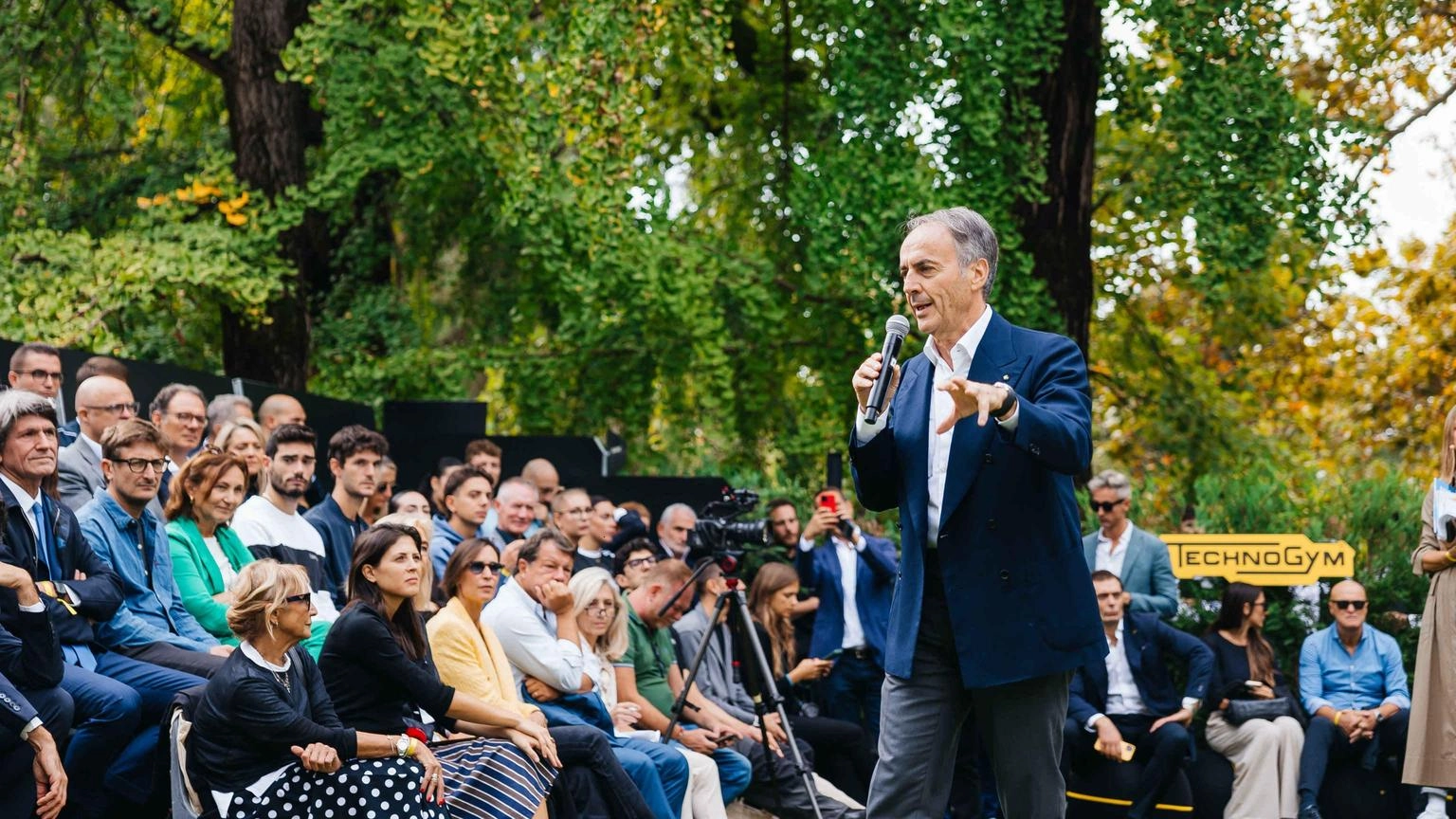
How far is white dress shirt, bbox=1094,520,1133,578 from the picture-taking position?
9.08 metres

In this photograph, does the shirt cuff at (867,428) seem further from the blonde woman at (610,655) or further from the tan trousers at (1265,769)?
the tan trousers at (1265,769)

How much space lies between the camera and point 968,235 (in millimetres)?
3729

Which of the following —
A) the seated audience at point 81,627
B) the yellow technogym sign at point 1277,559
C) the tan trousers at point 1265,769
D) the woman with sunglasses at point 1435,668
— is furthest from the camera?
the yellow technogym sign at point 1277,559

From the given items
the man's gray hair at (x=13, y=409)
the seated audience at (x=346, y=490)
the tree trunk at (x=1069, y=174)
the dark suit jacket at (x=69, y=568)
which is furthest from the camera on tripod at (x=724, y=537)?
the tree trunk at (x=1069, y=174)

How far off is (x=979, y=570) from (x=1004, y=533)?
0.10 metres

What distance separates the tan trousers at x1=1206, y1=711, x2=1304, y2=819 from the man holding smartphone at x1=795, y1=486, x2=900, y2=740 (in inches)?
75.8

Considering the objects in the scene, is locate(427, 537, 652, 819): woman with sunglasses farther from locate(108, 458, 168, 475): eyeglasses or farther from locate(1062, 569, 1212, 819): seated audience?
locate(1062, 569, 1212, 819): seated audience

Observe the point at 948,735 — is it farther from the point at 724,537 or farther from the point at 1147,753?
the point at 1147,753

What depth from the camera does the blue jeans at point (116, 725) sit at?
5344 millimetres

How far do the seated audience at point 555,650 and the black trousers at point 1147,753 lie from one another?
230 centimetres

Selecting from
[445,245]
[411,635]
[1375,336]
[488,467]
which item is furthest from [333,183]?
[1375,336]

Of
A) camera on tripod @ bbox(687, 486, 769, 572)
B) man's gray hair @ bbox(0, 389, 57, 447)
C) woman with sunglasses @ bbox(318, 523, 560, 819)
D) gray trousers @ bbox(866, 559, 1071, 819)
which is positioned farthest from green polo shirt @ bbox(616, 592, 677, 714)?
gray trousers @ bbox(866, 559, 1071, 819)

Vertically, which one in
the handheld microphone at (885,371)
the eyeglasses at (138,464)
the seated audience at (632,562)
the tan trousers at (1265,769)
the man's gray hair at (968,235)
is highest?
the man's gray hair at (968,235)

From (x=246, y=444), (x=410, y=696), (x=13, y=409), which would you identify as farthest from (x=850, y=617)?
(x=13, y=409)
